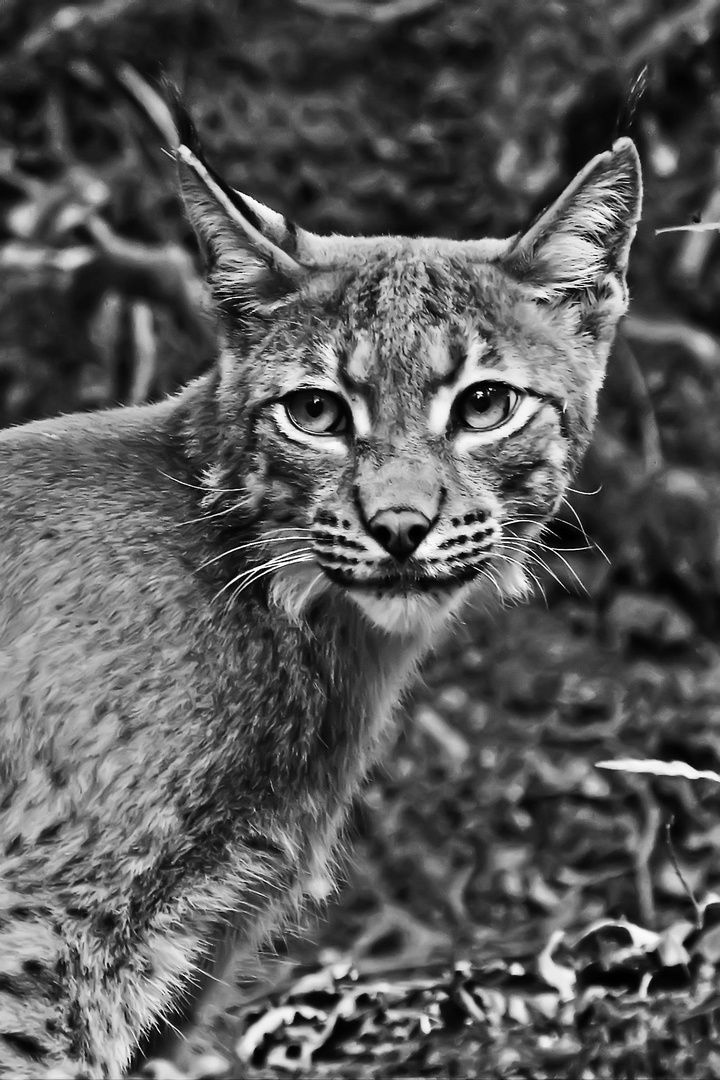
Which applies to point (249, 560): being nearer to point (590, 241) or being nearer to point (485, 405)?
point (485, 405)

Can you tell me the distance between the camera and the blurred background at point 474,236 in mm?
4895

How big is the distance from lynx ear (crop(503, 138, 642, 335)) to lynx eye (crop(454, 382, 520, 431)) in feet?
0.99

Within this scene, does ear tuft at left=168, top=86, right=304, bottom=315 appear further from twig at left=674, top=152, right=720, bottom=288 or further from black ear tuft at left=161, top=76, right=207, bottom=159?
twig at left=674, top=152, right=720, bottom=288

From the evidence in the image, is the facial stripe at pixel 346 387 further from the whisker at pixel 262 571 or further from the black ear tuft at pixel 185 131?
the black ear tuft at pixel 185 131

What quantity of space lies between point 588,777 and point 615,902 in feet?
1.50

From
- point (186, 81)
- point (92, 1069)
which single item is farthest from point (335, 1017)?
point (186, 81)

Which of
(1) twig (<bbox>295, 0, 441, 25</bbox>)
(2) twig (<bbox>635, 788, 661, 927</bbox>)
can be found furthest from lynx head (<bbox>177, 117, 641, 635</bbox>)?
(1) twig (<bbox>295, 0, 441, 25</bbox>)

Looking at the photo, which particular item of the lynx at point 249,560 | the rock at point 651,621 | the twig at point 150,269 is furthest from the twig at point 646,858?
the twig at point 150,269

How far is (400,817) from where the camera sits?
4.89m

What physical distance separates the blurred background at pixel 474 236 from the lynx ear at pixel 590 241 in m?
1.29

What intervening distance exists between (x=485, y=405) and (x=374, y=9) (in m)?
2.23

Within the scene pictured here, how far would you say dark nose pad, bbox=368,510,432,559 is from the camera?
317 cm

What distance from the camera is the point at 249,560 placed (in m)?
3.57

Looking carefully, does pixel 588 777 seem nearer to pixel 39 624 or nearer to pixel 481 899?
pixel 481 899
